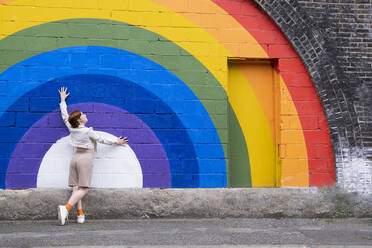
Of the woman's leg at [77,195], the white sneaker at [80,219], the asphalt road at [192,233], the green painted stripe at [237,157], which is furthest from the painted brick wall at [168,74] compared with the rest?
the white sneaker at [80,219]

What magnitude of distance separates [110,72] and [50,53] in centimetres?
100

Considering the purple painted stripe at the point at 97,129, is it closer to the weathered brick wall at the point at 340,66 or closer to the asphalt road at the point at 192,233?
the asphalt road at the point at 192,233

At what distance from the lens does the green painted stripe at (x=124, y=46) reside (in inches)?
261

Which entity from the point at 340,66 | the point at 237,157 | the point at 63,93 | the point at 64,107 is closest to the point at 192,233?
the point at 237,157

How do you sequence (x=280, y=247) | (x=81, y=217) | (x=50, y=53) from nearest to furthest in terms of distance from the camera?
(x=280, y=247) < (x=81, y=217) < (x=50, y=53)

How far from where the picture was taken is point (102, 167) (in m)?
6.67

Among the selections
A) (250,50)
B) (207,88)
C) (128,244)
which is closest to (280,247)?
(128,244)

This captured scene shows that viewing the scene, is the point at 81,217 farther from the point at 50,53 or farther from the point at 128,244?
the point at 50,53

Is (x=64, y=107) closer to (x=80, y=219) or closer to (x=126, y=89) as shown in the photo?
(x=126, y=89)

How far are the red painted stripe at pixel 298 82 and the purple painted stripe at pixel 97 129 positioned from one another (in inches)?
94.8

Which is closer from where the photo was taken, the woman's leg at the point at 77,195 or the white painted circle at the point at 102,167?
the woman's leg at the point at 77,195

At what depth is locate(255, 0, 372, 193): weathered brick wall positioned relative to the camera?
6914 millimetres

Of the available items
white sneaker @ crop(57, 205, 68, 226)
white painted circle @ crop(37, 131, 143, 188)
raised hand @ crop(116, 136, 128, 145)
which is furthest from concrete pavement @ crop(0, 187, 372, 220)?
raised hand @ crop(116, 136, 128, 145)

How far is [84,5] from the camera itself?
6.76m
